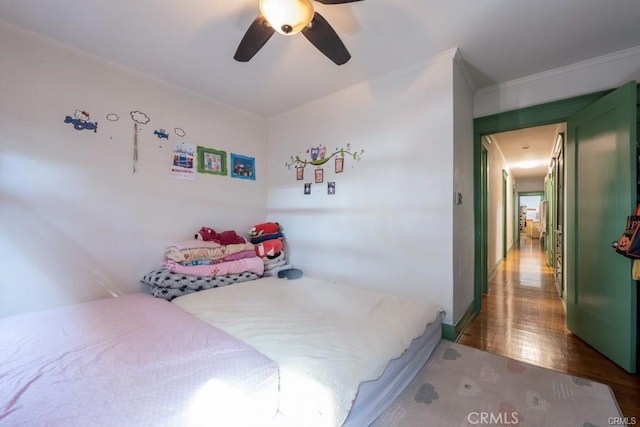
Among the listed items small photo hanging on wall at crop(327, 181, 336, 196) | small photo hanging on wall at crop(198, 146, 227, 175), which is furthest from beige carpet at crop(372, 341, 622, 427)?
small photo hanging on wall at crop(198, 146, 227, 175)

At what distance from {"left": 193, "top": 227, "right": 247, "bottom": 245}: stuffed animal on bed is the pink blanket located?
24cm

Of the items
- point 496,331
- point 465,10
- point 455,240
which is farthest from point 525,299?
point 465,10

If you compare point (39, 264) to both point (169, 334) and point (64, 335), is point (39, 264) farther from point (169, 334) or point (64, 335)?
point (169, 334)

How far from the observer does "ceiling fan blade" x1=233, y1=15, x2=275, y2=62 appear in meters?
1.48

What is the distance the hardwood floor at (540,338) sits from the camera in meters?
1.65

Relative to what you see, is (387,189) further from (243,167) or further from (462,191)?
(243,167)

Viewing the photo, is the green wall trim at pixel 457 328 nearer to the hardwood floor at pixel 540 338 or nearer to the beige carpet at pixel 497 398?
the hardwood floor at pixel 540 338

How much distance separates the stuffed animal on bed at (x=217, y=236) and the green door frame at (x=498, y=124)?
8.64ft

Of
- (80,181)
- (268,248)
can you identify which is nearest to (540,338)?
(268,248)

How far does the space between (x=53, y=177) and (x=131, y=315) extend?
1231 millimetres

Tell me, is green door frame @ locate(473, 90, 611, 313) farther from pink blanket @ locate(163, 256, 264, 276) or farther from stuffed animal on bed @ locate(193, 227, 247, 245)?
stuffed animal on bed @ locate(193, 227, 247, 245)

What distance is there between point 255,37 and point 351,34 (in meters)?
0.71

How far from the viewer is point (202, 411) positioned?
0.89m

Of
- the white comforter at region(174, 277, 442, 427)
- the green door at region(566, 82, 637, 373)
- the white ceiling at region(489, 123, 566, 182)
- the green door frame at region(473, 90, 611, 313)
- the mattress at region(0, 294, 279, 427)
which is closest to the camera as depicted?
the mattress at region(0, 294, 279, 427)
